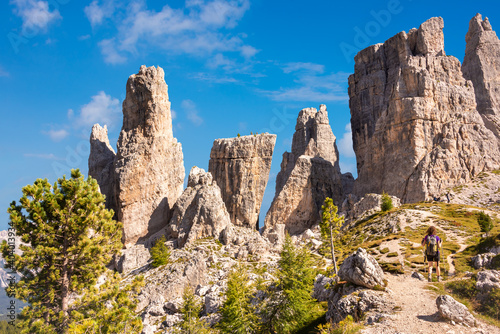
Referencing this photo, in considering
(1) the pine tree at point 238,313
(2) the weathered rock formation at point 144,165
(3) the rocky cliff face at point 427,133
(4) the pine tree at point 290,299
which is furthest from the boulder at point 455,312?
(3) the rocky cliff face at point 427,133

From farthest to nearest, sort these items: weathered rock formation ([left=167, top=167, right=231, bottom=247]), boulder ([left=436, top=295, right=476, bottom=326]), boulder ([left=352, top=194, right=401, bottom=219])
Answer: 1. boulder ([left=352, top=194, right=401, bottom=219])
2. weathered rock formation ([left=167, top=167, right=231, bottom=247])
3. boulder ([left=436, top=295, right=476, bottom=326])

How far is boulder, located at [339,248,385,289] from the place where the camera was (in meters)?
26.5

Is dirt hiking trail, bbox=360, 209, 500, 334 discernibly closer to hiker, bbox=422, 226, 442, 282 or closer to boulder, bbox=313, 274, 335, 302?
hiker, bbox=422, 226, 442, 282

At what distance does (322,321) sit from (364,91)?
79.7 m

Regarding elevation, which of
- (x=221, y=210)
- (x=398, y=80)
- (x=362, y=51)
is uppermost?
(x=362, y=51)

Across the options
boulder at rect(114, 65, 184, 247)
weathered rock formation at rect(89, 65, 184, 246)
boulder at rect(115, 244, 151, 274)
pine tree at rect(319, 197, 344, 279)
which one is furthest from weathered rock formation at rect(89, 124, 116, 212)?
pine tree at rect(319, 197, 344, 279)

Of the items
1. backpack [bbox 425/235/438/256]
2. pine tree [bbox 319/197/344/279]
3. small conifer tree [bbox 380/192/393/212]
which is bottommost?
backpack [bbox 425/235/438/256]

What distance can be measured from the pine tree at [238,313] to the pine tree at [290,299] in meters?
1.62

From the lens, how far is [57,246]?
2561 centimetres

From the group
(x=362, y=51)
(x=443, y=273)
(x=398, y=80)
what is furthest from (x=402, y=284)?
(x=362, y=51)

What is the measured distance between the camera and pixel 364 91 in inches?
3890

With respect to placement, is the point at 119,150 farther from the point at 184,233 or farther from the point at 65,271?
the point at 65,271

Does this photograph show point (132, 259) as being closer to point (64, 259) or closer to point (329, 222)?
point (64, 259)

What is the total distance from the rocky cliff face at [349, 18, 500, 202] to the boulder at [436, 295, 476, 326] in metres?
51.7
